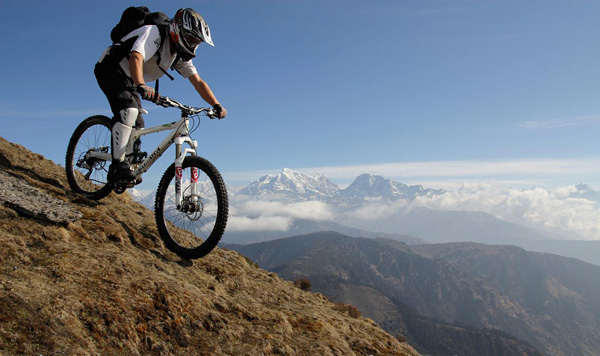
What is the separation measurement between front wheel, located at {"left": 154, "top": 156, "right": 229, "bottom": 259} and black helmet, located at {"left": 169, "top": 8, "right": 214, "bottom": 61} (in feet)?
7.91

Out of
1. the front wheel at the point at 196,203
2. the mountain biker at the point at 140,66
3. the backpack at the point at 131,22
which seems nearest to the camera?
the front wheel at the point at 196,203

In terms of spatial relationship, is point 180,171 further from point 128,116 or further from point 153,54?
point 153,54

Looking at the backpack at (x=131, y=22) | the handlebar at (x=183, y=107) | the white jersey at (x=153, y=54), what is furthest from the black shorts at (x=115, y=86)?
the handlebar at (x=183, y=107)

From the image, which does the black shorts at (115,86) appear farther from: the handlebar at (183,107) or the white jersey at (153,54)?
the handlebar at (183,107)

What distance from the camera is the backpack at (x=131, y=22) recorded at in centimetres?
822

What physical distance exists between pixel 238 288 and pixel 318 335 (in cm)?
227

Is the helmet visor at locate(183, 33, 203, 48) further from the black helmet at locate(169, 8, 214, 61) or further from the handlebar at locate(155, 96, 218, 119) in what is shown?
the handlebar at locate(155, 96, 218, 119)

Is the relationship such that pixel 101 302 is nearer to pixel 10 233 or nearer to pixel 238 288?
pixel 10 233

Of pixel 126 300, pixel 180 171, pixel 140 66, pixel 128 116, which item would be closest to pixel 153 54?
pixel 140 66

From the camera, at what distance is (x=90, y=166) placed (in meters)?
10.0

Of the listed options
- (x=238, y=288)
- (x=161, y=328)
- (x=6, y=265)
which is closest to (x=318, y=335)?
(x=238, y=288)

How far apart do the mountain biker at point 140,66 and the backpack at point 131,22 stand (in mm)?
24

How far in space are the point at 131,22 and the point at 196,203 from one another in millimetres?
4449

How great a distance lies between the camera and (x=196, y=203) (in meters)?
7.64
